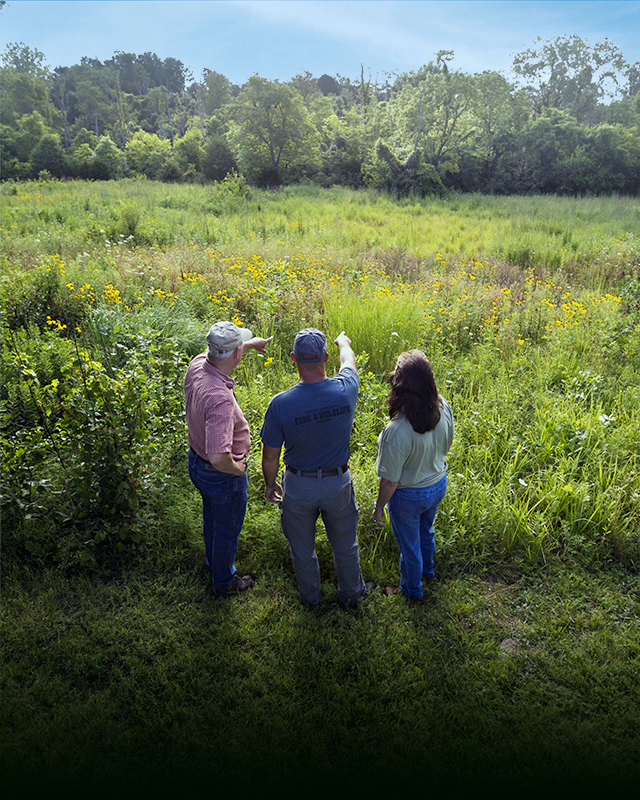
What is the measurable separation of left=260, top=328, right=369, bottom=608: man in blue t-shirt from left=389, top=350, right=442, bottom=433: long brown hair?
319 mm

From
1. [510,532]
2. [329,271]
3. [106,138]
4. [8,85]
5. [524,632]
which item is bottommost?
[524,632]

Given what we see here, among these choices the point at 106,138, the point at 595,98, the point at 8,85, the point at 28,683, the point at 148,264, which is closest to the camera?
the point at 28,683

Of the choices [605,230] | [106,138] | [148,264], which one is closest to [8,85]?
[106,138]

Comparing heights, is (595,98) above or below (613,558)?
above

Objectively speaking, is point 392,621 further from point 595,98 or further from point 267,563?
point 595,98

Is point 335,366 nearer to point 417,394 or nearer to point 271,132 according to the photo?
point 417,394

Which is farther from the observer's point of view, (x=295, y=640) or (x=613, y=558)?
(x=613, y=558)

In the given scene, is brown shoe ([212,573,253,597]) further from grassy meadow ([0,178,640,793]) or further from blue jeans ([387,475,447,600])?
blue jeans ([387,475,447,600])

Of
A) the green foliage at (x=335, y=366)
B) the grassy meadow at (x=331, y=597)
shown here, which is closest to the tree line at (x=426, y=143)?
the green foliage at (x=335, y=366)

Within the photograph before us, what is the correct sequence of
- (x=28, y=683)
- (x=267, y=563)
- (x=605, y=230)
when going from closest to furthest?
1. (x=28, y=683)
2. (x=267, y=563)
3. (x=605, y=230)

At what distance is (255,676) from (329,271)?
8552mm

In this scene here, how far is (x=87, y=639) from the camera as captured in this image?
10.2ft

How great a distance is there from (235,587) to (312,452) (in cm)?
144

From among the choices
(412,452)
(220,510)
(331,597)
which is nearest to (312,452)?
(412,452)
